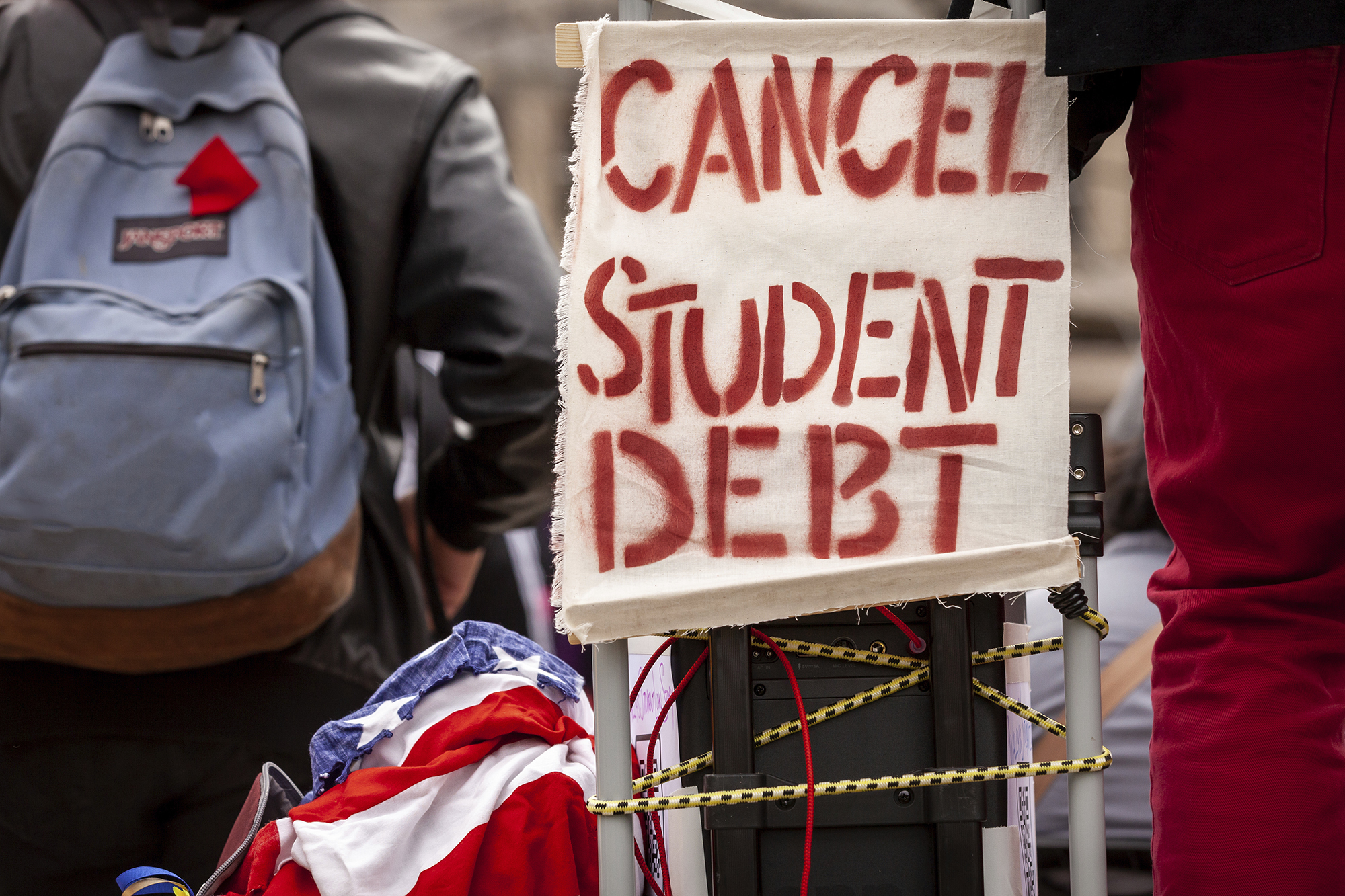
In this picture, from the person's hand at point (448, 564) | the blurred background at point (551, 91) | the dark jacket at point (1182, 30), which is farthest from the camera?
the blurred background at point (551, 91)

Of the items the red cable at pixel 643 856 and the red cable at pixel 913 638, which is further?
the red cable at pixel 643 856

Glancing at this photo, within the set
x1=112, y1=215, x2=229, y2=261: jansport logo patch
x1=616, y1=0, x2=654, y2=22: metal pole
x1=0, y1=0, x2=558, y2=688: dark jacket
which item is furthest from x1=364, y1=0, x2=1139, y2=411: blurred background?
x1=616, y1=0, x2=654, y2=22: metal pole

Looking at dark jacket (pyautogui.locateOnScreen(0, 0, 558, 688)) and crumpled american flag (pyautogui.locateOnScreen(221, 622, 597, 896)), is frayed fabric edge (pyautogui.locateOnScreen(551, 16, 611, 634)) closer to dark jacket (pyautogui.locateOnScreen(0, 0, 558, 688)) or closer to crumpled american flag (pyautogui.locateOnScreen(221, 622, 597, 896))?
crumpled american flag (pyautogui.locateOnScreen(221, 622, 597, 896))

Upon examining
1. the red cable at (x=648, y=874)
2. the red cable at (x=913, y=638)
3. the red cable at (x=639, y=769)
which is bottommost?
the red cable at (x=648, y=874)

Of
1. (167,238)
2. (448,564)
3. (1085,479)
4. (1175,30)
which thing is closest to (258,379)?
(167,238)

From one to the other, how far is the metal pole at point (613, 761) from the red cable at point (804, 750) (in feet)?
0.43

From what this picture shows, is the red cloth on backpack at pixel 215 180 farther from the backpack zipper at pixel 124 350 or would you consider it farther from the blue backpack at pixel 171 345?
the backpack zipper at pixel 124 350

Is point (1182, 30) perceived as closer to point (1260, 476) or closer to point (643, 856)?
point (1260, 476)

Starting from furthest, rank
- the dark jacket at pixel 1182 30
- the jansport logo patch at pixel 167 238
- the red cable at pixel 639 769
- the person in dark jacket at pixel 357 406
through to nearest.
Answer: the person in dark jacket at pixel 357 406 → the jansport logo patch at pixel 167 238 → the red cable at pixel 639 769 → the dark jacket at pixel 1182 30

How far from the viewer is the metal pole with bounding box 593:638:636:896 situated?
1060 mm

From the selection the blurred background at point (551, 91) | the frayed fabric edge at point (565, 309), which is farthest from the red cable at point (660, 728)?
the blurred background at point (551, 91)

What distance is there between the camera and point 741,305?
1.10 m

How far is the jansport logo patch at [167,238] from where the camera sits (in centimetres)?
177

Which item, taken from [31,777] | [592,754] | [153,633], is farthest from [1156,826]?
[31,777]
